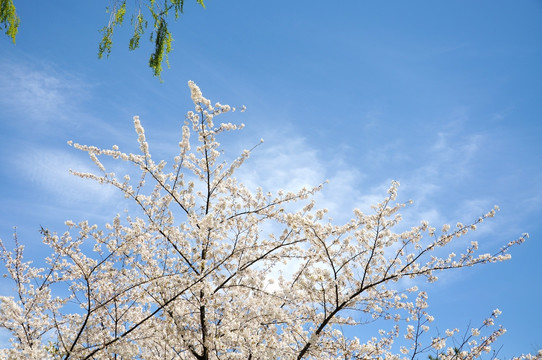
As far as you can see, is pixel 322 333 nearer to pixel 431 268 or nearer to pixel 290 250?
pixel 290 250

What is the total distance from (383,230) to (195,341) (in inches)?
140

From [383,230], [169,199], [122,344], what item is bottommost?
[122,344]

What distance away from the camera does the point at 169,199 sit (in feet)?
21.1

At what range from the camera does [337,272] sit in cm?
573

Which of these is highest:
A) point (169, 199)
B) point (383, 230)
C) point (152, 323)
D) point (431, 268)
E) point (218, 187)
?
point (218, 187)

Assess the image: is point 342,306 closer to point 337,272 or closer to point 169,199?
point 337,272

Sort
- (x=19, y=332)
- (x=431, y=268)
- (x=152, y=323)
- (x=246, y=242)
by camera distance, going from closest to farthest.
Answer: (x=431, y=268)
(x=152, y=323)
(x=246, y=242)
(x=19, y=332)

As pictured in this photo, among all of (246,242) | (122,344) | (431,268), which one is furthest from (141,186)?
(431,268)

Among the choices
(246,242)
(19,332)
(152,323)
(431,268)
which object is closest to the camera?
(431,268)

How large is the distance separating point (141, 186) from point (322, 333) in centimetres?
374

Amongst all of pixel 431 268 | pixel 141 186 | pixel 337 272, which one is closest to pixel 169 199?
pixel 141 186

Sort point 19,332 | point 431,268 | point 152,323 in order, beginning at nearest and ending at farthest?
point 431,268 → point 152,323 → point 19,332

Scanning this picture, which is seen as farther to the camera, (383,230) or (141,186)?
(141,186)

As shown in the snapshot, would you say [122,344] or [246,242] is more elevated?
[246,242]
